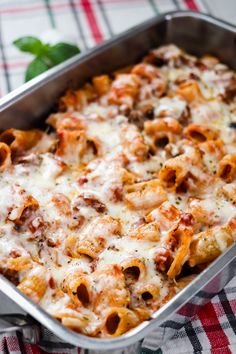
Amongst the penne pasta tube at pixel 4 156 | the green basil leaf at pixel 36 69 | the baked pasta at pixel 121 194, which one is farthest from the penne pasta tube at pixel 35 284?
the green basil leaf at pixel 36 69

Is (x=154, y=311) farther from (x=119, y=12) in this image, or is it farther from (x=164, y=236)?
(x=119, y=12)

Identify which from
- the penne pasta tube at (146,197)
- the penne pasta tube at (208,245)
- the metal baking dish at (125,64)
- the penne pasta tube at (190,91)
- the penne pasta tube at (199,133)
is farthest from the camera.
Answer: the penne pasta tube at (190,91)

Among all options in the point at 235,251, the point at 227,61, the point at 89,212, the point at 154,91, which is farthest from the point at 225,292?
the point at 227,61

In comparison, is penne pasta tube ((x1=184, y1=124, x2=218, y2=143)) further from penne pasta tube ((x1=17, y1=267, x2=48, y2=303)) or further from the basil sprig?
penne pasta tube ((x1=17, y1=267, x2=48, y2=303))

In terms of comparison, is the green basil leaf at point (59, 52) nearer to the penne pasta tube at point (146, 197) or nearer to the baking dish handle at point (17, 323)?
the penne pasta tube at point (146, 197)

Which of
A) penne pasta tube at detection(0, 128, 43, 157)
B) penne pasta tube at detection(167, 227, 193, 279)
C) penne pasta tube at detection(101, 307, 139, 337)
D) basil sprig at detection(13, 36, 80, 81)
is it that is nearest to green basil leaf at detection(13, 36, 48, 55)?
basil sprig at detection(13, 36, 80, 81)

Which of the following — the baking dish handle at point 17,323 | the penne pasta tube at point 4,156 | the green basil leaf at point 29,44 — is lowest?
the baking dish handle at point 17,323

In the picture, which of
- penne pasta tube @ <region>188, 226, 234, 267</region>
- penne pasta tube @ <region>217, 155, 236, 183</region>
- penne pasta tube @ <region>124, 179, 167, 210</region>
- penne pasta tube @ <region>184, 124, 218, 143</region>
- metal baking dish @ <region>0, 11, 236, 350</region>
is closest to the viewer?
metal baking dish @ <region>0, 11, 236, 350</region>
